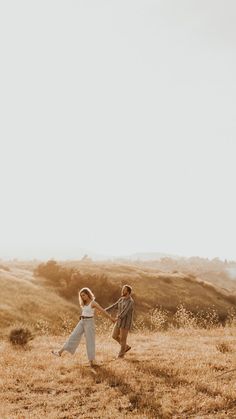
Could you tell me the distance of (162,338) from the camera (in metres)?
18.2

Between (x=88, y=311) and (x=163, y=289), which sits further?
(x=163, y=289)

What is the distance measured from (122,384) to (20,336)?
7149 millimetres

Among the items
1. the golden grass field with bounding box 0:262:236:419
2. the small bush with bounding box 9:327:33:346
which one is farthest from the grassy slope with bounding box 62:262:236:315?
the small bush with bounding box 9:327:33:346

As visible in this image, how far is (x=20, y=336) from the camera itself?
16.5 metres

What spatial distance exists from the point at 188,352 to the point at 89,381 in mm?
4476

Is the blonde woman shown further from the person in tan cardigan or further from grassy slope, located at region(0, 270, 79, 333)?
grassy slope, located at region(0, 270, 79, 333)

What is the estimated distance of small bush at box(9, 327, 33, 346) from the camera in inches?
651

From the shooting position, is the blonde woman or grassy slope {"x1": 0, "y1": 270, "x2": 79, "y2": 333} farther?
grassy slope {"x1": 0, "y1": 270, "x2": 79, "y2": 333}

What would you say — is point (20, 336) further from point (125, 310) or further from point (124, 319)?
point (125, 310)

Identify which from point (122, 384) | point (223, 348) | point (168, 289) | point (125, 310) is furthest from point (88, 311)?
point (168, 289)

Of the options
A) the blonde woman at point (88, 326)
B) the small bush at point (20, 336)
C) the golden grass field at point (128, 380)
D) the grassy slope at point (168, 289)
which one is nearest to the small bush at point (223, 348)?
the golden grass field at point (128, 380)

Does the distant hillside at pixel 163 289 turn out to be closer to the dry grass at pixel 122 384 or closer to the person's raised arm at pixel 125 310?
the dry grass at pixel 122 384

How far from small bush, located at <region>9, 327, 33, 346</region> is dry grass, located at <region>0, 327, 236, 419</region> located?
1.42 m

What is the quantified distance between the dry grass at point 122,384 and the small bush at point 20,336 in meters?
1.42
